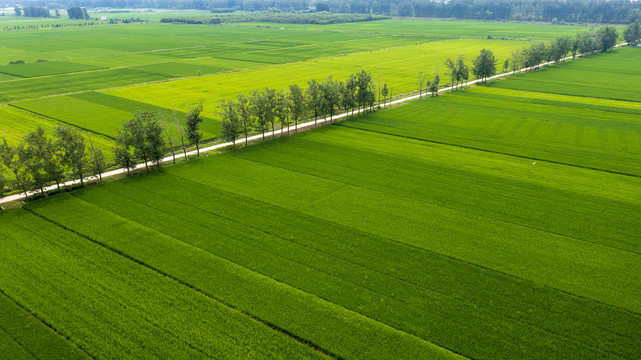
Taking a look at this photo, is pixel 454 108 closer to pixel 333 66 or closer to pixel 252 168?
pixel 252 168

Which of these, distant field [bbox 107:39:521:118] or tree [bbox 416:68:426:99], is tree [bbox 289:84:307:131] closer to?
distant field [bbox 107:39:521:118]

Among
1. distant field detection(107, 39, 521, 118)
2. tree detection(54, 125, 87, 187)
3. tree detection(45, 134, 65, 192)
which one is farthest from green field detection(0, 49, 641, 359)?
distant field detection(107, 39, 521, 118)

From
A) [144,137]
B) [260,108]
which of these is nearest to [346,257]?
[144,137]

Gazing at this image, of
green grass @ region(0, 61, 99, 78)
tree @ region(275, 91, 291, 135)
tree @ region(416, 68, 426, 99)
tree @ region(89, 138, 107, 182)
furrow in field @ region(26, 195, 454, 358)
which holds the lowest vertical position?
furrow in field @ region(26, 195, 454, 358)

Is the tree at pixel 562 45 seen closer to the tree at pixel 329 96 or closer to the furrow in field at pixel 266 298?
the tree at pixel 329 96

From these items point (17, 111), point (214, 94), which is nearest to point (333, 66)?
point (214, 94)
